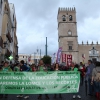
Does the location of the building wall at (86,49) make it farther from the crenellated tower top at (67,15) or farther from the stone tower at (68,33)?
the crenellated tower top at (67,15)

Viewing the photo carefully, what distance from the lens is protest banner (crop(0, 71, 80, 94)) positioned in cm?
804

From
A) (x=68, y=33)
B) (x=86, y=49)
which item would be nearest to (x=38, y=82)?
(x=68, y=33)

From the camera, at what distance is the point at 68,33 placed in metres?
75.9

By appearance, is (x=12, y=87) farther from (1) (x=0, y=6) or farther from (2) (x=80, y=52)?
(2) (x=80, y=52)

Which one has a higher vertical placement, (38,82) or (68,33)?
(68,33)

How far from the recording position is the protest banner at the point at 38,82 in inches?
316

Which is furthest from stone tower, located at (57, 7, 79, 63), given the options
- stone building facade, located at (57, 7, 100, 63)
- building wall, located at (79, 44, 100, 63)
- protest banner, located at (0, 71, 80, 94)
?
protest banner, located at (0, 71, 80, 94)

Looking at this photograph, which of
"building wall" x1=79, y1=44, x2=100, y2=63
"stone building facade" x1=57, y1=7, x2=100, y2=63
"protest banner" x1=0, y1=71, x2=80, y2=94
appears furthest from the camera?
"building wall" x1=79, y1=44, x2=100, y2=63

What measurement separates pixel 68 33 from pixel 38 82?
226 ft

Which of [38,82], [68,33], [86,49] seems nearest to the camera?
[38,82]

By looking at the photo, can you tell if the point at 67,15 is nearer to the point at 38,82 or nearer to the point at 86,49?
the point at 86,49

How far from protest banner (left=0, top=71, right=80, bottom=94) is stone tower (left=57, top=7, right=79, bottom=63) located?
65265 mm

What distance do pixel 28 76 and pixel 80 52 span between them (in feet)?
249

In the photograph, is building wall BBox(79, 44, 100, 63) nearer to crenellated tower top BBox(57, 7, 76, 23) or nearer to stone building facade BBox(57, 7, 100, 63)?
stone building facade BBox(57, 7, 100, 63)
